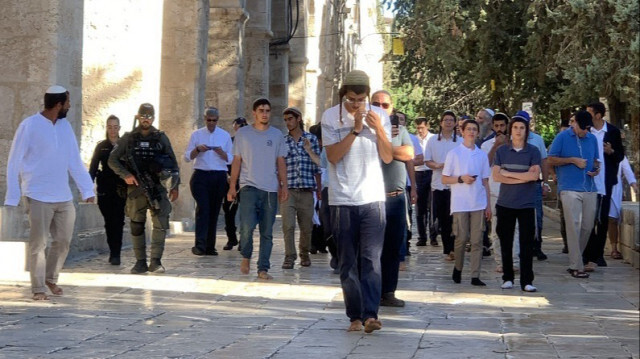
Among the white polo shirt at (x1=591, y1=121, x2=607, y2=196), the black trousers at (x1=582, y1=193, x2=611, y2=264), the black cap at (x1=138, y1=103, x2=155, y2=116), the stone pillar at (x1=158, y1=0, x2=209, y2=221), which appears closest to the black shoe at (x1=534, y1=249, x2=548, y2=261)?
the black trousers at (x1=582, y1=193, x2=611, y2=264)

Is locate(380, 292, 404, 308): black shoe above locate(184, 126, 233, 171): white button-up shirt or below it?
below

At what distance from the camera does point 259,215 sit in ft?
41.8

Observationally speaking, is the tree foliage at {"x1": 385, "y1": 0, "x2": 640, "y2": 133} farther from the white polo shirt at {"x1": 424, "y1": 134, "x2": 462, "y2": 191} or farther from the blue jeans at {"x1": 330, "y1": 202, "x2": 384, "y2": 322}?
the blue jeans at {"x1": 330, "y1": 202, "x2": 384, "y2": 322}

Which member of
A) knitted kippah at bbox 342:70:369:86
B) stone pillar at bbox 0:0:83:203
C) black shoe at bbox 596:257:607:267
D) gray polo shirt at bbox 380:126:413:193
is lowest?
black shoe at bbox 596:257:607:267

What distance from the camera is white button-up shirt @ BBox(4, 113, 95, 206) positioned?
10.2 metres

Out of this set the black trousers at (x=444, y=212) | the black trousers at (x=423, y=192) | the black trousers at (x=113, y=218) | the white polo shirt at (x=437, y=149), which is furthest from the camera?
the black trousers at (x=423, y=192)

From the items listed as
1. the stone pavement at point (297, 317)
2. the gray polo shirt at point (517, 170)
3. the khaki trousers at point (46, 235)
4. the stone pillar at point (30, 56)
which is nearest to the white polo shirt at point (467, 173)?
the gray polo shirt at point (517, 170)

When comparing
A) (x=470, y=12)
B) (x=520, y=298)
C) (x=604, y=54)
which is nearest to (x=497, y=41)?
(x=470, y=12)

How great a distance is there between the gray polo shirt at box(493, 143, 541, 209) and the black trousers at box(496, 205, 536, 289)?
0.21 ft

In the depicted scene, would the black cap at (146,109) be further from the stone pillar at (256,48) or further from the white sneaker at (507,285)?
the stone pillar at (256,48)

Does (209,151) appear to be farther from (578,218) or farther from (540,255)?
(578,218)

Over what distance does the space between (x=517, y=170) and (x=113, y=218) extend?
4.68 metres

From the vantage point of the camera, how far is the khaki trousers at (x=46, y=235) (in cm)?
1023

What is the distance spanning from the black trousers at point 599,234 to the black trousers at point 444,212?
6.48 feet
